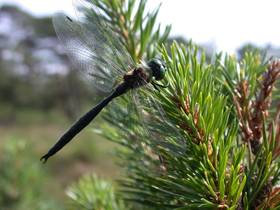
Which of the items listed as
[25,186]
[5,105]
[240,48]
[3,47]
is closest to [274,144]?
[240,48]

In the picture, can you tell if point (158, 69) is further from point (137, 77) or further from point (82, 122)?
point (82, 122)

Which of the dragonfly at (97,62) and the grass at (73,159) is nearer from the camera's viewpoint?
the dragonfly at (97,62)

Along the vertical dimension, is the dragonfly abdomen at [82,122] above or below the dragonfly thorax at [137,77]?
below

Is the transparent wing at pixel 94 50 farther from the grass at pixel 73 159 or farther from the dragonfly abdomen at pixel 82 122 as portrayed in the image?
the grass at pixel 73 159

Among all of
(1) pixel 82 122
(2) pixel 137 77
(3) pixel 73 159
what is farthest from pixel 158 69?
(3) pixel 73 159

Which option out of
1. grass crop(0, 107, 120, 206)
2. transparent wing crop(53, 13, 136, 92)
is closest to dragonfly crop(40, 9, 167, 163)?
transparent wing crop(53, 13, 136, 92)

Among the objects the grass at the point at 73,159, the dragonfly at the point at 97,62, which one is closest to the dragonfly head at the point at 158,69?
the dragonfly at the point at 97,62

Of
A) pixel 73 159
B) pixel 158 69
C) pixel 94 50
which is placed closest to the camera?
pixel 158 69
